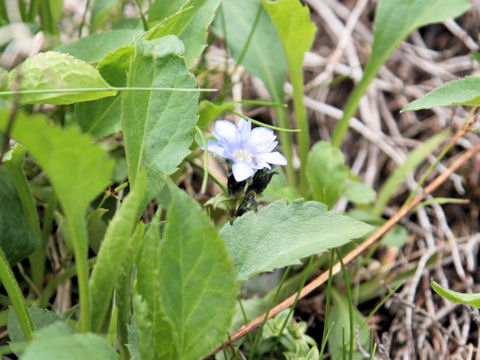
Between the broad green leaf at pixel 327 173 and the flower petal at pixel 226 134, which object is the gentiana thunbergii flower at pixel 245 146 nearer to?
the flower petal at pixel 226 134

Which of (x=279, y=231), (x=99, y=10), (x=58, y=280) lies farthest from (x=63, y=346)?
(x=99, y=10)

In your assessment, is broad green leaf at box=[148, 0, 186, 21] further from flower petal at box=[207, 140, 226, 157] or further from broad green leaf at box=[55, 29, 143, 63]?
Answer: flower petal at box=[207, 140, 226, 157]

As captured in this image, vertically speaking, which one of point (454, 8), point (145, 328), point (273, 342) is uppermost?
point (454, 8)

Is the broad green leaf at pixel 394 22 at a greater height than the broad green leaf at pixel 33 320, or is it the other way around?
the broad green leaf at pixel 394 22

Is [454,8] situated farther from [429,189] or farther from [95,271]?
[95,271]

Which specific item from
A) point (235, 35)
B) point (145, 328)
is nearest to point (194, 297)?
point (145, 328)

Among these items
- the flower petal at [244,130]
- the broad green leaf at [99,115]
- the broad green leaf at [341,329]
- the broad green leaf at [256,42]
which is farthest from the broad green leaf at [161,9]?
the broad green leaf at [341,329]

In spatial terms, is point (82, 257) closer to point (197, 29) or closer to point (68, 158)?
point (68, 158)
